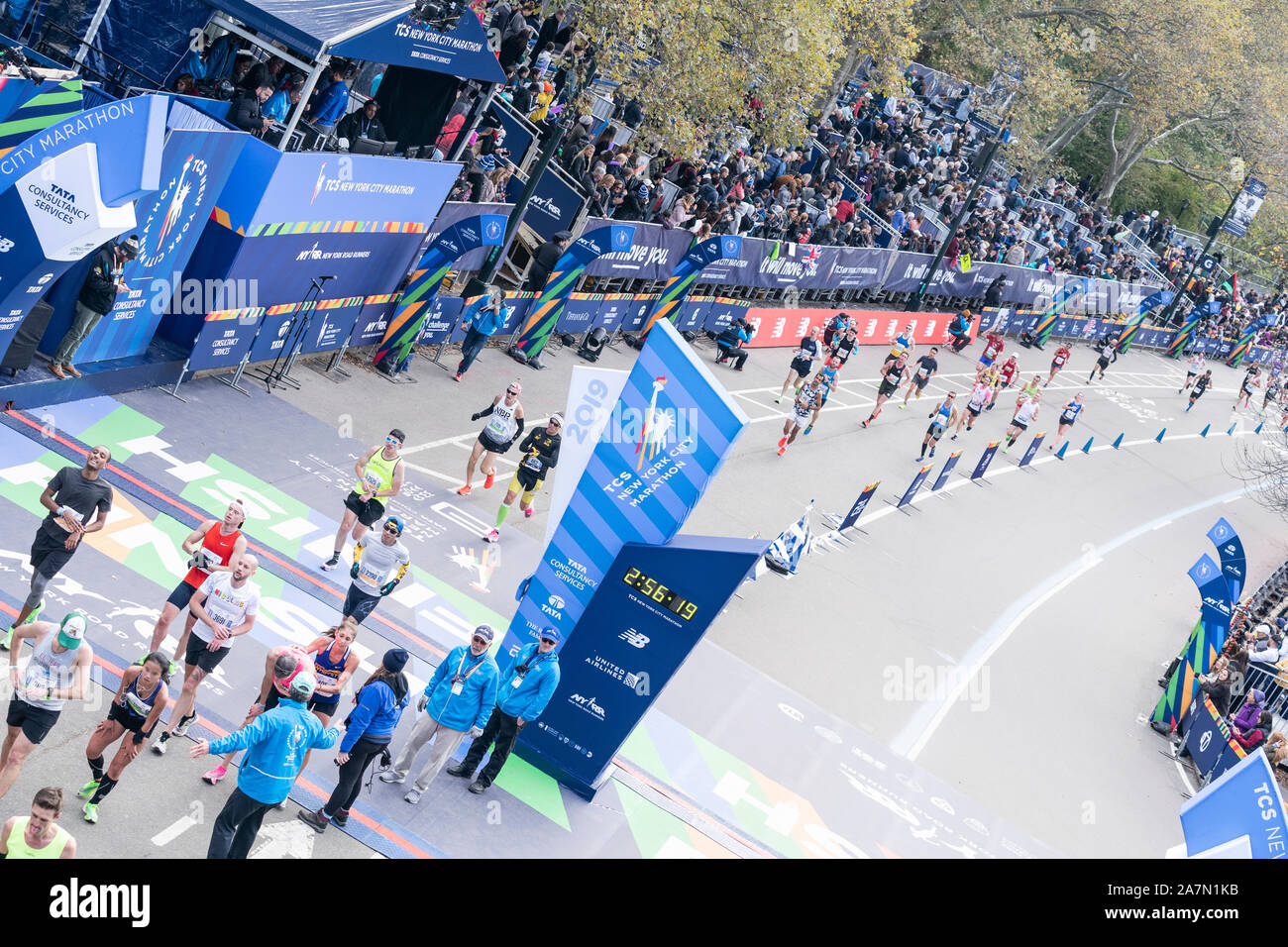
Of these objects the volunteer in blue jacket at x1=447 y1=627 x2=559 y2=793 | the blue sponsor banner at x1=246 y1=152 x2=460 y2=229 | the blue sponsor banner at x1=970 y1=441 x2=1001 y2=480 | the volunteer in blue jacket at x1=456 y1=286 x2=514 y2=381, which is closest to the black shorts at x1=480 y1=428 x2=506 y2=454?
the blue sponsor banner at x1=246 y1=152 x2=460 y2=229

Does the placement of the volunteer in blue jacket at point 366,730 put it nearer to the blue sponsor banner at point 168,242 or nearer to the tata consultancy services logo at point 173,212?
the blue sponsor banner at point 168,242

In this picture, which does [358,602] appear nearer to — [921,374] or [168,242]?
[168,242]

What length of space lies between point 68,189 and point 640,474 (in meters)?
6.94

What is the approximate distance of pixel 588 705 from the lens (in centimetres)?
1208

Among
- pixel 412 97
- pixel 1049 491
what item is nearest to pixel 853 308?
pixel 1049 491

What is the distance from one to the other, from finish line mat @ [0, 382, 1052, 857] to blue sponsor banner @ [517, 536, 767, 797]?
15.3 inches

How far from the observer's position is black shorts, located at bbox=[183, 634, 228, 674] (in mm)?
9906

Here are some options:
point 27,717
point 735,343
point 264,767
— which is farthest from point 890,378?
point 27,717

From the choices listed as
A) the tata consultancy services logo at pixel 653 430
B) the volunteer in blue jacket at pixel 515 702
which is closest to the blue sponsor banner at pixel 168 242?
the tata consultancy services logo at pixel 653 430

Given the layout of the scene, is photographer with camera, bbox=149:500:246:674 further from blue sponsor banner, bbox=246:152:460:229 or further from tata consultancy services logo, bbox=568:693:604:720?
blue sponsor banner, bbox=246:152:460:229

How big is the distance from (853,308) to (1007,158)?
21944 mm

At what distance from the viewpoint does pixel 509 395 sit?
17.0 metres

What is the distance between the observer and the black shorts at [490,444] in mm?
17109
